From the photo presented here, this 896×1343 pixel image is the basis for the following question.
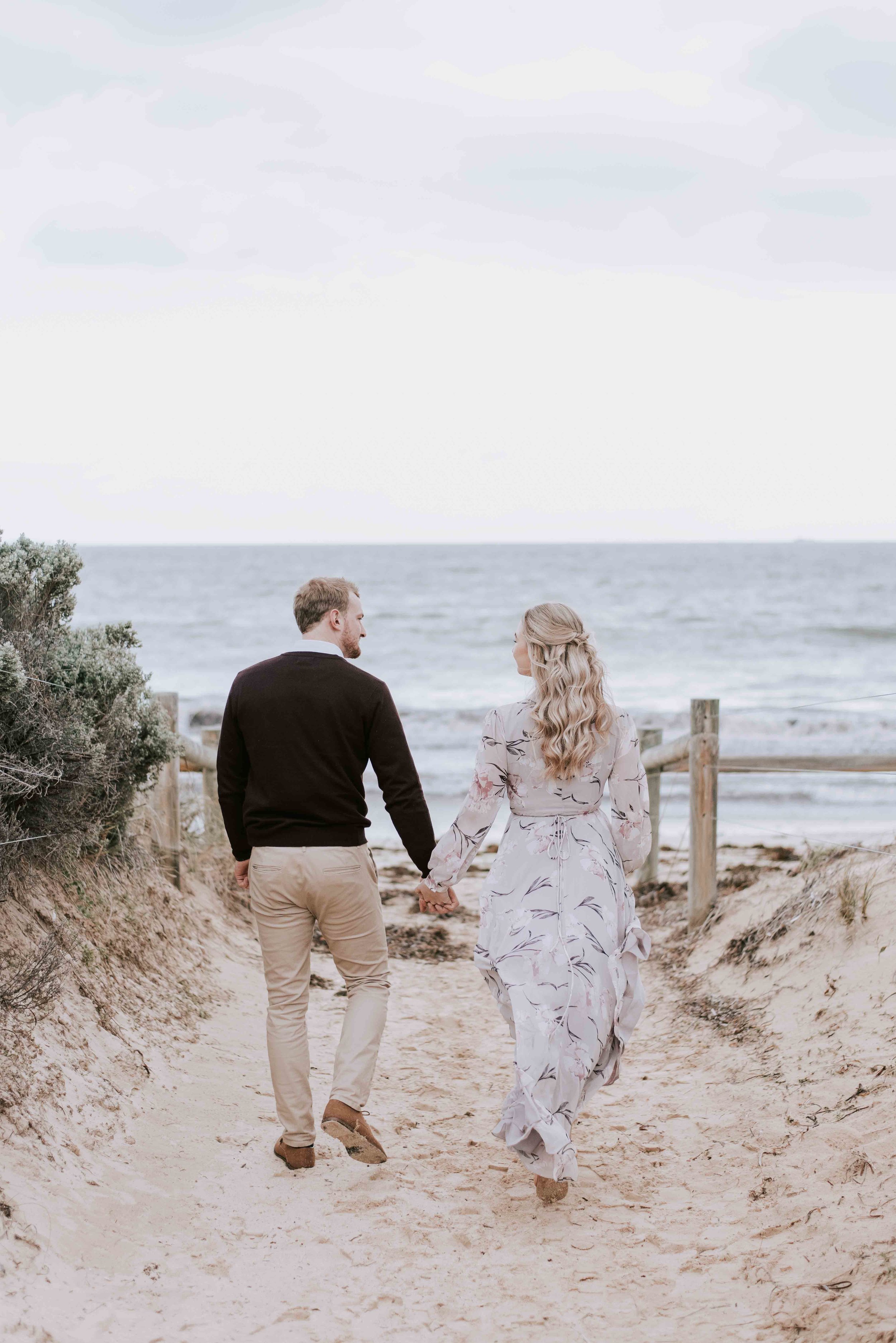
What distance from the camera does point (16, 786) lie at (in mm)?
3945

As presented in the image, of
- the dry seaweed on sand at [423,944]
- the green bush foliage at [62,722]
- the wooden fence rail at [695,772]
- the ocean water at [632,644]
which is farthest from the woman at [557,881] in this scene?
the dry seaweed on sand at [423,944]

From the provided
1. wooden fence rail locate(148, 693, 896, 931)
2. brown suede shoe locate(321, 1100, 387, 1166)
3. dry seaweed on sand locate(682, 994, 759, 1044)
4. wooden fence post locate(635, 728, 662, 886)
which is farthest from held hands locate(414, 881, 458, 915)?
wooden fence post locate(635, 728, 662, 886)

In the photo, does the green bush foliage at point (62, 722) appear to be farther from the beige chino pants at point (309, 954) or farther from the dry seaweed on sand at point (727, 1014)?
the dry seaweed on sand at point (727, 1014)

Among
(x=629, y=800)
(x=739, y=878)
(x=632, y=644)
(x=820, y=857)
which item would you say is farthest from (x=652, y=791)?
(x=632, y=644)

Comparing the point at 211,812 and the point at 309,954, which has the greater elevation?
the point at 309,954

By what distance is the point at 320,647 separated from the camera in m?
3.38

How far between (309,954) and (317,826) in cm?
44

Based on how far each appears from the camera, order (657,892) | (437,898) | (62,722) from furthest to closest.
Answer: (657,892) < (62,722) < (437,898)

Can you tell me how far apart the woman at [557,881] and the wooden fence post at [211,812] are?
3732 millimetres

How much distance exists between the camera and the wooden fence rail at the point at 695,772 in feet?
18.6

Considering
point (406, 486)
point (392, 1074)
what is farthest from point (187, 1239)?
point (406, 486)

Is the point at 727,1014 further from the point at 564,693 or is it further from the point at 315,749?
the point at 315,749

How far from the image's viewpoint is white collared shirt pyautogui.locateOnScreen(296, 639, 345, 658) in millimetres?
3369

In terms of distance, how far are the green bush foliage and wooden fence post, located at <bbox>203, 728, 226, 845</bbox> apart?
5.02ft
